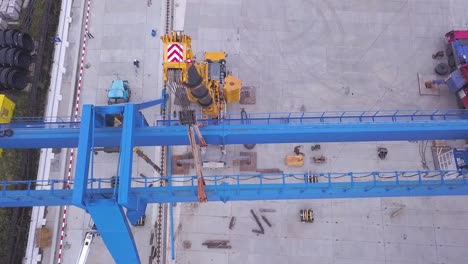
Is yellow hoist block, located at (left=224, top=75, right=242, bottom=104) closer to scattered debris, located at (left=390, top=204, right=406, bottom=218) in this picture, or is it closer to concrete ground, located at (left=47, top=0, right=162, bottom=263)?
concrete ground, located at (left=47, top=0, right=162, bottom=263)

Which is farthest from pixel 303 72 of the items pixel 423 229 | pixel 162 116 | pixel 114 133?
pixel 114 133

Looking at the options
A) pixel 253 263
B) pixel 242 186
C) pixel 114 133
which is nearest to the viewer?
pixel 242 186

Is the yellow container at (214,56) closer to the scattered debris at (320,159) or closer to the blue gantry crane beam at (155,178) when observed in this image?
the blue gantry crane beam at (155,178)

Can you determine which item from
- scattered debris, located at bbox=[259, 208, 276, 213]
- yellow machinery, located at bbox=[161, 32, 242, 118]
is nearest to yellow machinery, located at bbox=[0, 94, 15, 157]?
yellow machinery, located at bbox=[161, 32, 242, 118]

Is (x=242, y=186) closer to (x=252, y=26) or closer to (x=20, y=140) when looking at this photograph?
(x=20, y=140)

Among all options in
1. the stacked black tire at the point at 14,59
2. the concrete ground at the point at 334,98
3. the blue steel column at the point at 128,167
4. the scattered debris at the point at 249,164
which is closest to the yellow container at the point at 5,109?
the stacked black tire at the point at 14,59
